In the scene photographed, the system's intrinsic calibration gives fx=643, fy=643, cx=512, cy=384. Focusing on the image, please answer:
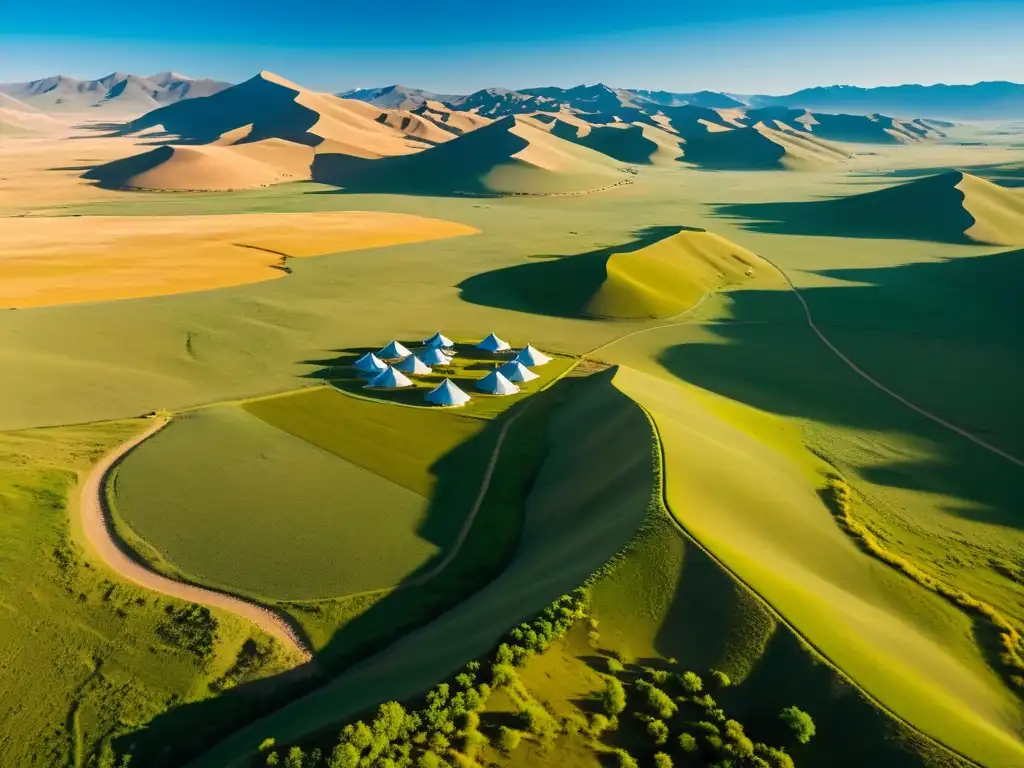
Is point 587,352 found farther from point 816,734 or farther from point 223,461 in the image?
point 816,734

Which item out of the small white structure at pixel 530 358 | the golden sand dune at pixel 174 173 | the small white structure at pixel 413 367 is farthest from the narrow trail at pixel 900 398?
the golden sand dune at pixel 174 173

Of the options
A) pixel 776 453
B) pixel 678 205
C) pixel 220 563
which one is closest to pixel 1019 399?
pixel 776 453

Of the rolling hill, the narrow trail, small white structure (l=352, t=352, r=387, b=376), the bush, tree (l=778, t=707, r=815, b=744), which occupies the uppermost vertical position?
the rolling hill

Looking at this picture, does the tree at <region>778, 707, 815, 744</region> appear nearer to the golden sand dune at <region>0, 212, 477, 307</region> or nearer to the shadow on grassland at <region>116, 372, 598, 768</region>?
the shadow on grassland at <region>116, 372, 598, 768</region>

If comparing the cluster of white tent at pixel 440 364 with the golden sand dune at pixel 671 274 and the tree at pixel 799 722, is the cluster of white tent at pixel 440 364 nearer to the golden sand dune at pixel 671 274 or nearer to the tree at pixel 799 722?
the golden sand dune at pixel 671 274

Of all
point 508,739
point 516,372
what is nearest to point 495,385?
point 516,372

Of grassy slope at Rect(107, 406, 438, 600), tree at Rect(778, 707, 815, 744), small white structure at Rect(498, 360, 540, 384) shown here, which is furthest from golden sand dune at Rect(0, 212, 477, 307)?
tree at Rect(778, 707, 815, 744)
